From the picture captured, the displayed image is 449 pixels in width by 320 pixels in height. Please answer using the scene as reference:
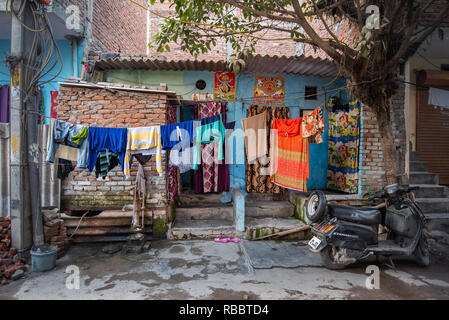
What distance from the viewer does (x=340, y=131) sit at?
6.71 meters

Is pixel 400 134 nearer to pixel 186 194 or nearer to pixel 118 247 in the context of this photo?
pixel 186 194

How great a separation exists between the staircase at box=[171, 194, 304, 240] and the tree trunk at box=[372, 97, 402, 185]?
85.1 inches

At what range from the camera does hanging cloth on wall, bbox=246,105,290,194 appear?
6.86 metres

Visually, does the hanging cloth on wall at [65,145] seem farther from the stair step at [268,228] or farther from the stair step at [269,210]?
the stair step at [269,210]

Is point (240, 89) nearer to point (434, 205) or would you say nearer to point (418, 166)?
point (418, 166)

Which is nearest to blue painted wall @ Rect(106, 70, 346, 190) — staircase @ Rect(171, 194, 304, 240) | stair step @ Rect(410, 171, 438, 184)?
staircase @ Rect(171, 194, 304, 240)

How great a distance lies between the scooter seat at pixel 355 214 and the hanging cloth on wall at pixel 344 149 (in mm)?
1818

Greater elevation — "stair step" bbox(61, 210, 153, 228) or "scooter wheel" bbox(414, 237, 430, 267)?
"stair step" bbox(61, 210, 153, 228)

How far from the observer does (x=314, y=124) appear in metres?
5.33

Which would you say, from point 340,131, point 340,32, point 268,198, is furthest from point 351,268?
point 340,32

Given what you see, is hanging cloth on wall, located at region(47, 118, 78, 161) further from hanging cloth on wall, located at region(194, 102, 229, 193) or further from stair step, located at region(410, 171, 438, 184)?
stair step, located at region(410, 171, 438, 184)

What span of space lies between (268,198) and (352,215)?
299 cm

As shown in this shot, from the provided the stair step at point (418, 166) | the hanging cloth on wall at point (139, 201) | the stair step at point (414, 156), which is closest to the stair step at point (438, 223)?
the stair step at point (418, 166)

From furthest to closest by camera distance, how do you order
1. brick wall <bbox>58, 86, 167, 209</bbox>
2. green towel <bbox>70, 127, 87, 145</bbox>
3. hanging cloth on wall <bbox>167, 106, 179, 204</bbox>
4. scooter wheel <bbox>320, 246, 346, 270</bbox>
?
1. hanging cloth on wall <bbox>167, 106, 179, 204</bbox>
2. brick wall <bbox>58, 86, 167, 209</bbox>
3. green towel <bbox>70, 127, 87, 145</bbox>
4. scooter wheel <bbox>320, 246, 346, 270</bbox>
